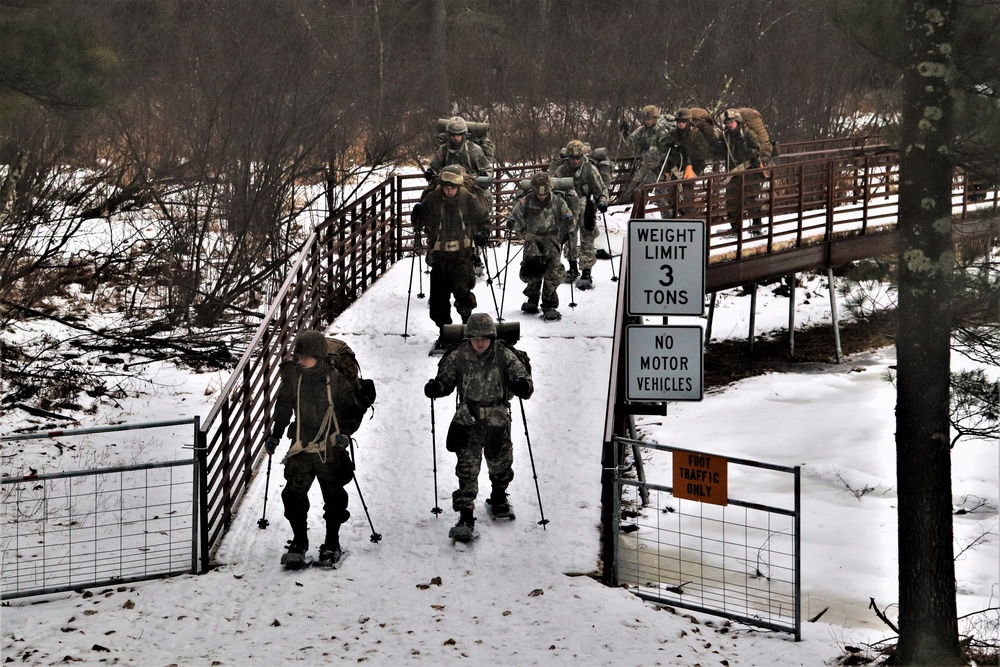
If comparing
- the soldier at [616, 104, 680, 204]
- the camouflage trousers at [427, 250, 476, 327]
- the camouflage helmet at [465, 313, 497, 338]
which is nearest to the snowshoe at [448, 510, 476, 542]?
the camouflage helmet at [465, 313, 497, 338]

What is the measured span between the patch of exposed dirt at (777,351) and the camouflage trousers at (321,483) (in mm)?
9644

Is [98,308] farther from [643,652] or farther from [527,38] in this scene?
[527,38]

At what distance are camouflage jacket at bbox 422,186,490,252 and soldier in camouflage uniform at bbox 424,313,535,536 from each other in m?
3.31

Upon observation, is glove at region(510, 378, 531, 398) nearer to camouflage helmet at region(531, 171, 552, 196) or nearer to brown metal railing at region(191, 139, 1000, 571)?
brown metal railing at region(191, 139, 1000, 571)

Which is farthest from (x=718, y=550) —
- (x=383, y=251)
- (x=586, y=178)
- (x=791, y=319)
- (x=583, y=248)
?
(x=791, y=319)

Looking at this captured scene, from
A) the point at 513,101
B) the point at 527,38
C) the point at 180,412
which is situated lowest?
→ the point at 180,412

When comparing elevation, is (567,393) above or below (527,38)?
below

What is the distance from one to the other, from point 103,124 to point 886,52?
1524 centimetres

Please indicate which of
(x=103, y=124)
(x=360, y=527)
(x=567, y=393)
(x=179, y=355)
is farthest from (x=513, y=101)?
(x=360, y=527)

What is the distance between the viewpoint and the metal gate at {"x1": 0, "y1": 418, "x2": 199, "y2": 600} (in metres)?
10.3

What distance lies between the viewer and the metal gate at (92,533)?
406 inches

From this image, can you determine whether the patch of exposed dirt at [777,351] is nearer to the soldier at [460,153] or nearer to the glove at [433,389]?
the soldier at [460,153]

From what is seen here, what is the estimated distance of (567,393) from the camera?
13992 mm

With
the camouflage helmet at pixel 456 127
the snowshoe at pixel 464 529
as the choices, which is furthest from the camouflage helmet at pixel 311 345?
the camouflage helmet at pixel 456 127
